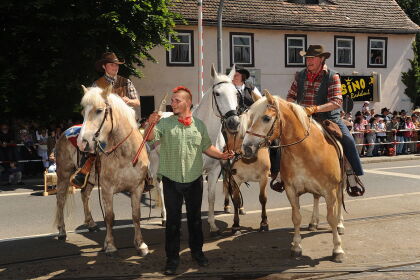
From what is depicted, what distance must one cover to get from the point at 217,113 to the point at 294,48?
20.8m

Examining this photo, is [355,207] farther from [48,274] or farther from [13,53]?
[13,53]

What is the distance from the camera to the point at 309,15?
88.0 feet

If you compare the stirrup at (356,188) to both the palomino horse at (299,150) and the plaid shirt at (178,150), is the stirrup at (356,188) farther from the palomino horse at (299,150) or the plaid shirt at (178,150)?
the plaid shirt at (178,150)

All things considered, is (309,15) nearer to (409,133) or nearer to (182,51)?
(182,51)

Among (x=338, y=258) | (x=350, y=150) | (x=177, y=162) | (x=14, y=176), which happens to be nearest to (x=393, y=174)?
(x=350, y=150)

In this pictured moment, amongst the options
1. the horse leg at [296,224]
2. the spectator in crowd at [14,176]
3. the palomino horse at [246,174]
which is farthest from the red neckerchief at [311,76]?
the spectator in crowd at [14,176]

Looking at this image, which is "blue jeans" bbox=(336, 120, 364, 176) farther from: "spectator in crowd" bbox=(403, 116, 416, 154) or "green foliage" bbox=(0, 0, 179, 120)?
"spectator in crowd" bbox=(403, 116, 416, 154)

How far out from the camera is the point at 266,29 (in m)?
25.6

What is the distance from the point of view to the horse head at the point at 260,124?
18.4 feet

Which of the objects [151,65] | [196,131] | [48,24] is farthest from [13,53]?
[196,131]

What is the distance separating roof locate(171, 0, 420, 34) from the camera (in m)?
24.3

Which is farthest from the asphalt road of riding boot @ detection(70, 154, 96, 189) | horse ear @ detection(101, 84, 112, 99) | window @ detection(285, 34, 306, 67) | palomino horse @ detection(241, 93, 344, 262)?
window @ detection(285, 34, 306, 67)

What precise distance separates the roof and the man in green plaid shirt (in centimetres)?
1830

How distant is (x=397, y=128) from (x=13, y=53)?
1658 centimetres
